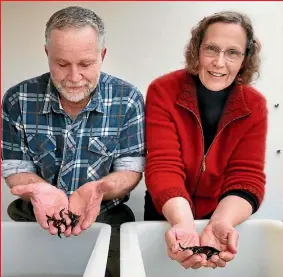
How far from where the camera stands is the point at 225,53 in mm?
1055

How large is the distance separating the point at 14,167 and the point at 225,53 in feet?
2.17

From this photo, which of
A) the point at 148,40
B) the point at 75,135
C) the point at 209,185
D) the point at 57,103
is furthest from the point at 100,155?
the point at 148,40

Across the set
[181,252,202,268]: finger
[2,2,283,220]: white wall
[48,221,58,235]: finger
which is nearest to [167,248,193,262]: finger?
[181,252,202,268]: finger

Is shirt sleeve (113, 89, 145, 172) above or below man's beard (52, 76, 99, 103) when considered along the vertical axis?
below

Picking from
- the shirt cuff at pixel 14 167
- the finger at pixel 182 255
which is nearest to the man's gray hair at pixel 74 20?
the shirt cuff at pixel 14 167

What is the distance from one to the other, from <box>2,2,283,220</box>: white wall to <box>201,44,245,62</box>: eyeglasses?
82 centimetres

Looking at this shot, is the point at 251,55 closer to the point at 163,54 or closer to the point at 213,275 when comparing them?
the point at 213,275

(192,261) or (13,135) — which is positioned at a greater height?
(13,135)

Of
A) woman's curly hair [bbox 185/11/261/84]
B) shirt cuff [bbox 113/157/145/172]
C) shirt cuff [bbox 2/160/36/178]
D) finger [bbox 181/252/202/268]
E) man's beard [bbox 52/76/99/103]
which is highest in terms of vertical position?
woman's curly hair [bbox 185/11/261/84]

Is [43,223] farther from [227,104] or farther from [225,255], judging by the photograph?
[227,104]

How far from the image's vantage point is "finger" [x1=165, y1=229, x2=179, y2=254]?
2.91ft

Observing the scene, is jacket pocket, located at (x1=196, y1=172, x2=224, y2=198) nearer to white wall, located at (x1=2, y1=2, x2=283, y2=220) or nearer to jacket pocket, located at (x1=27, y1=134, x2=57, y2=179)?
jacket pocket, located at (x1=27, y1=134, x2=57, y2=179)

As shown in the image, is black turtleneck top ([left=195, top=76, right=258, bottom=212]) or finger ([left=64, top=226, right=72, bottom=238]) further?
black turtleneck top ([left=195, top=76, right=258, bottom=212])

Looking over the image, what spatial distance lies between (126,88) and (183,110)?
19cm
